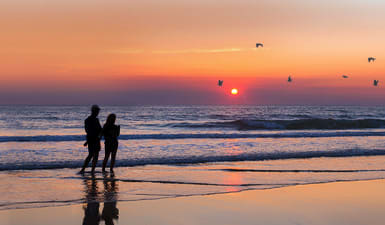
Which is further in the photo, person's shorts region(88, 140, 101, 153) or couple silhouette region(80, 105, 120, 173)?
person's shorts region(88, 140, 101, 153)

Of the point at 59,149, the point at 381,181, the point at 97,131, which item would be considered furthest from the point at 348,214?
the point at 59,149

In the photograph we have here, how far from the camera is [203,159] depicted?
1409cm

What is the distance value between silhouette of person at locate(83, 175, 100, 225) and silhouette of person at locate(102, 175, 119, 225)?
13 centimetres

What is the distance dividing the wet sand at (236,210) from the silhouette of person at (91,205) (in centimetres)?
1

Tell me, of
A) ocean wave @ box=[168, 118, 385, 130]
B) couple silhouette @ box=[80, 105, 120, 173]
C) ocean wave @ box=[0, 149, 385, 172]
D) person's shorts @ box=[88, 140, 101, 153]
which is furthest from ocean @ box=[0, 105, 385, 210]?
ocean wave @ box=[168, 118, 385, 130]

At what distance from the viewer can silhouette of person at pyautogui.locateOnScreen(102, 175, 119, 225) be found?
6.36 meters

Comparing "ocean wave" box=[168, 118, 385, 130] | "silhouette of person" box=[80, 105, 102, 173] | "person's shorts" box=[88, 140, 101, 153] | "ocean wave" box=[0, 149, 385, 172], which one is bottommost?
"ocean wave" box=[168, 118, 385, 130]

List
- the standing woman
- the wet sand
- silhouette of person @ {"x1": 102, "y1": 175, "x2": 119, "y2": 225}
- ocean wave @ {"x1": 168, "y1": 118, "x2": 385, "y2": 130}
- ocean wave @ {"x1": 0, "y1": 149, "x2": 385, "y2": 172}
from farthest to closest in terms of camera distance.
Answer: ocean wave @ {"x1": 168, "y1": 118, "x2": 385, "y2": 130} < ocean wave @ {"x1": 0, "y1": 149, "x2": 385, "y2": 172} < the standing woman < silhouette of person @ {"x1": 102, "y1": 175, "x2": 119, "y2": 225} < the wet sand

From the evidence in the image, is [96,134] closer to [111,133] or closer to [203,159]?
[111,133]

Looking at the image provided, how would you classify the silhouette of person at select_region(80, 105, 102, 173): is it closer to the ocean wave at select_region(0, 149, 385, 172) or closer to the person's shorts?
the person's shorts

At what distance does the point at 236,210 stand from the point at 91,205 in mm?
2338

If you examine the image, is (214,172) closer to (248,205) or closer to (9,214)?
(248,205)

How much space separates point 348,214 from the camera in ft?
21.4

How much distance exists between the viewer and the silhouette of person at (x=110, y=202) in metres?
6.36
